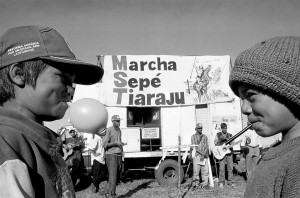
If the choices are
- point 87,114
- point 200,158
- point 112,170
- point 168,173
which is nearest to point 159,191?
point 168,173

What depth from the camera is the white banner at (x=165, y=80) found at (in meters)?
11.7

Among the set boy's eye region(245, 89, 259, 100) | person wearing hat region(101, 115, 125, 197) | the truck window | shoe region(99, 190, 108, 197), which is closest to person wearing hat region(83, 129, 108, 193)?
shoe region(99, 190, 108, 197)

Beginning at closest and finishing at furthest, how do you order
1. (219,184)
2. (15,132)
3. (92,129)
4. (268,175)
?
(15,132)
(268,175)
(92,129)
(219,184)

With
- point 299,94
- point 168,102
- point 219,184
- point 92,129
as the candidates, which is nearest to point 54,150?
point 92,129

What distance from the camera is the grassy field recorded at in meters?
9.19

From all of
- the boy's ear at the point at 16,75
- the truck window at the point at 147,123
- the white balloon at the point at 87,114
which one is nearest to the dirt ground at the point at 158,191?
the truck window at the point at 147,123

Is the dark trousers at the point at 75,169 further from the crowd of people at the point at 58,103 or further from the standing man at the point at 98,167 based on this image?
the crowd of people at the point at 58,103

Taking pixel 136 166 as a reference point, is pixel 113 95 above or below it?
above

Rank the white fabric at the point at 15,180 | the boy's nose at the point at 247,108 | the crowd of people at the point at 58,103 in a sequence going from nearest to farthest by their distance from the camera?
1. the white fabric at the point at 15,180
2. the crowd of people at the point at 58,103
3. the boy's nose at the point at 247,108

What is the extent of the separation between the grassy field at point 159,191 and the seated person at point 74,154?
0.59m

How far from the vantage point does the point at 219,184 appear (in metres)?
10.3

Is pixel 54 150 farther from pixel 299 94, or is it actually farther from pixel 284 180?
pixel 299 94

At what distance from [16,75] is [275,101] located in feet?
4.24

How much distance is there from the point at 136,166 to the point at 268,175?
10.6m
